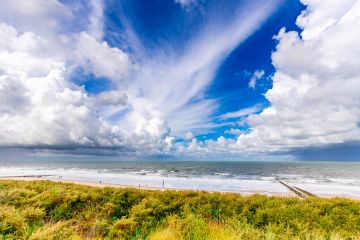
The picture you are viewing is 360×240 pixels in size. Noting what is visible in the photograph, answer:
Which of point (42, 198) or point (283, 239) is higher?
point (42, 198)

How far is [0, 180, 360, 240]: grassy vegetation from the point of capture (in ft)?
22.8

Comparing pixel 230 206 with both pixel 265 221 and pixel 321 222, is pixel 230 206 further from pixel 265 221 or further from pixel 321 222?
pixel 321 222

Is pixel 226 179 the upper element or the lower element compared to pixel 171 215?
lower

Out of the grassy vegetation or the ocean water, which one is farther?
the ocean water

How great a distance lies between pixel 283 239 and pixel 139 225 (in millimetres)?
4677

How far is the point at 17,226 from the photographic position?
6562 millimetres

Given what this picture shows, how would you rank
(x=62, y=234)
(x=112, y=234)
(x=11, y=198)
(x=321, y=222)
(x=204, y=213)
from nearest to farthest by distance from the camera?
(x=62, y=234)
(x=112, y=234)
(x=321, y=222)
(x=204, y=213)
(x=11, y=198)

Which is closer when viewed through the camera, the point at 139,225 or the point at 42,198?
the point at 139,225

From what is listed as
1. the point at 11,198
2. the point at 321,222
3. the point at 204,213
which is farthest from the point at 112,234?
the point at 321,222

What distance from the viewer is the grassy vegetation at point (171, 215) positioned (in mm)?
6961

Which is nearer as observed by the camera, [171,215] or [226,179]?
[171,215]

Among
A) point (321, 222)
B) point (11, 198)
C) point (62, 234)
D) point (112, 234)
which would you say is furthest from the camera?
point (11, 198)

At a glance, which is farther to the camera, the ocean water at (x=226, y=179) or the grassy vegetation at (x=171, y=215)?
the ocean water at (x=226, y=179)

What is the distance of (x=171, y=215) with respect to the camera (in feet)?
29.7
